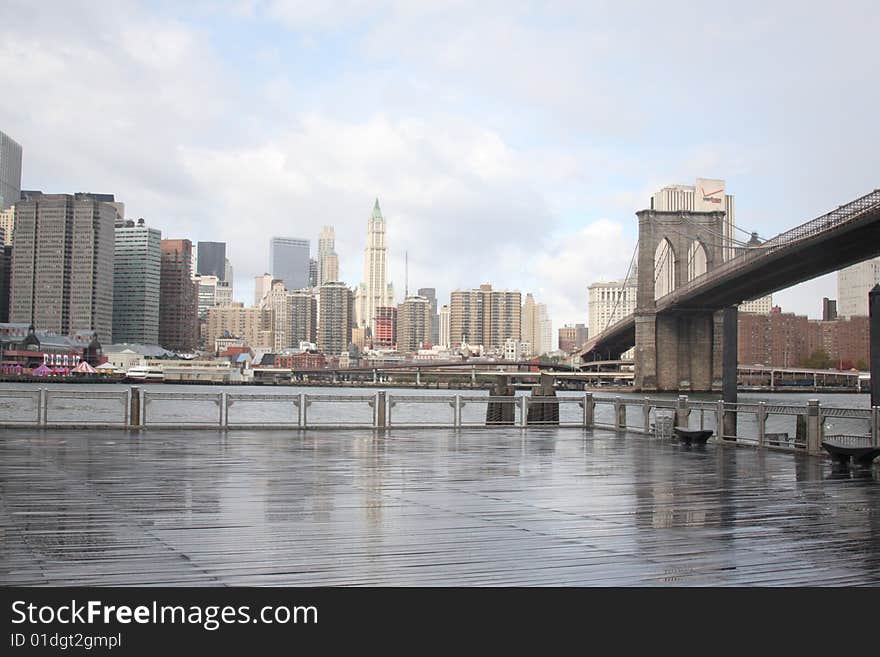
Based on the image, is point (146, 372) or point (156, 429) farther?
point (146, 372)

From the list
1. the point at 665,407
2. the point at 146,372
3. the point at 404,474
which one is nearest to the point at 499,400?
the point at 665,407

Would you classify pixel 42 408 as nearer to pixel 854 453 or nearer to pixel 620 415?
pixel 620 415

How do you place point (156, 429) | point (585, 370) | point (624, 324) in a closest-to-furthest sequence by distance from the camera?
point (156, 429)
point (624, 324)
point (585, 370)

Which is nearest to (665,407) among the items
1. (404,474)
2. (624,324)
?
(404,474)

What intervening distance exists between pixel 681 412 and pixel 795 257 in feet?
161

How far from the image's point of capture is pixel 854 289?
163m

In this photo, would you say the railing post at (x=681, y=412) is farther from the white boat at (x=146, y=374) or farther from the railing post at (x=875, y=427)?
the white boat at (x=146, y=374)

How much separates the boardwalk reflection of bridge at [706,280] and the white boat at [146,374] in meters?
75.2

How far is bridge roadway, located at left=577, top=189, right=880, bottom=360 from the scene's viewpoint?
2322 inches
